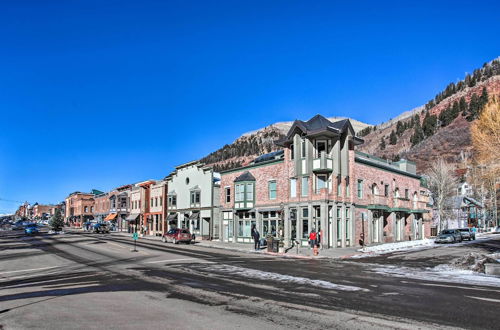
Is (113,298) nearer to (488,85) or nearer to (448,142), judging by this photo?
(448,142)

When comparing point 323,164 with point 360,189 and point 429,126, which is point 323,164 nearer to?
point 360,189

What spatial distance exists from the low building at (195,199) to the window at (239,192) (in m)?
4.82

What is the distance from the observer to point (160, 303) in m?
10.9

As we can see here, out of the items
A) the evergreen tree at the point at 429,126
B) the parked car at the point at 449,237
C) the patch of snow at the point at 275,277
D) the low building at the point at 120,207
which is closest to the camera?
the patch of snow at the point at 275,277

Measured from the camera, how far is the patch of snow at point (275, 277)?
44.0 feet

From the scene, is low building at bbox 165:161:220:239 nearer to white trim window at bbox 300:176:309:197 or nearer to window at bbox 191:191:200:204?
window at bbox 191:191:200:204

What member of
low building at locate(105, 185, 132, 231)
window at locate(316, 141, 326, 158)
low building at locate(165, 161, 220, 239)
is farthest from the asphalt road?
low building at locate(105, 185, 132, 231)

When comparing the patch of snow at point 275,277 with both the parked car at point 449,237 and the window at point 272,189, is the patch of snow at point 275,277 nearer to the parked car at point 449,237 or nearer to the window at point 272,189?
the window at point 272,189

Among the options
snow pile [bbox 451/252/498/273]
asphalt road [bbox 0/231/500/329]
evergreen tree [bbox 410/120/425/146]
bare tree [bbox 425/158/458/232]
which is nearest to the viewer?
asphalt road [bbox 0/231/500/329]

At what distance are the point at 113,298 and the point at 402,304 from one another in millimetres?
8087

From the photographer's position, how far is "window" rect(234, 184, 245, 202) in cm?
4122

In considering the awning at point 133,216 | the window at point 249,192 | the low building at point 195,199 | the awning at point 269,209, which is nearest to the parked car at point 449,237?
the awning at point 269,209

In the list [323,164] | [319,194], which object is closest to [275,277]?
[319,194]

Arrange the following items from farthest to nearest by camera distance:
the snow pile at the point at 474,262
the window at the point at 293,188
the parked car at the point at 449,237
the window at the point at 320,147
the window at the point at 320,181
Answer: the parked car at the point at 449,237
the window at the point at 293,188
the window at the point at 320,147
the window at the point at 320,181
the snow pile at the point at 474,262
